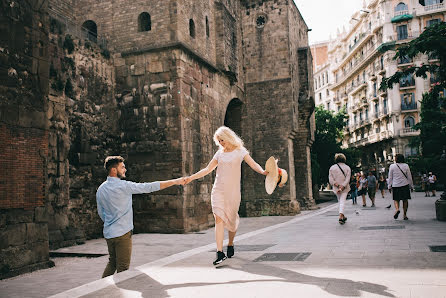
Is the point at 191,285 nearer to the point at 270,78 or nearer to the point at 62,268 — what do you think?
the point at 62,268

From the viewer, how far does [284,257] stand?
614 centimetres

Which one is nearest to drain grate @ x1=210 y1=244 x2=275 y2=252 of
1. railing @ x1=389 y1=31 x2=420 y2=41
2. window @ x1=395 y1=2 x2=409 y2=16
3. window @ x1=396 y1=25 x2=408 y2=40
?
railing @ x1=389 y1=31 x2=420 y2=41

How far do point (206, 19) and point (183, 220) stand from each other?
750cm

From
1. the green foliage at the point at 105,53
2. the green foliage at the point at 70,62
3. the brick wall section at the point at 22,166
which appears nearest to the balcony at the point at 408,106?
the green foliage at the point at 105,53

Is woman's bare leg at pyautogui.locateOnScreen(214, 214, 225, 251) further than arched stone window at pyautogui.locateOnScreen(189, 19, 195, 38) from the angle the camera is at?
No

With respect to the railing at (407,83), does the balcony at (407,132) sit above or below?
below

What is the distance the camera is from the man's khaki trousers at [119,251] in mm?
4820

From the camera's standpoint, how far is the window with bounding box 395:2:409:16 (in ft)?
162

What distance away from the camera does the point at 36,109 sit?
23.8 ft

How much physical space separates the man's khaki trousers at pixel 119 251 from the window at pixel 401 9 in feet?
172

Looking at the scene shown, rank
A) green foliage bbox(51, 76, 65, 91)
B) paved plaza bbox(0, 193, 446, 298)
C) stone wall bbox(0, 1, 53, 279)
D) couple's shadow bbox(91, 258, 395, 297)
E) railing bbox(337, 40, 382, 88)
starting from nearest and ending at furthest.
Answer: couple's shadow bbox(91, 258, 395, 297) < paved plaza bbox(0, 193, 446, 298) < stone wall bbox(0, 1, 53, 279) < green foliage bbox(51, 76, 65, 91) < railing bbox(337, 40, 382, 88)

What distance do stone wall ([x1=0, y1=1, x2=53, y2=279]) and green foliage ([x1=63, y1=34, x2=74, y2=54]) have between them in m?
3.66

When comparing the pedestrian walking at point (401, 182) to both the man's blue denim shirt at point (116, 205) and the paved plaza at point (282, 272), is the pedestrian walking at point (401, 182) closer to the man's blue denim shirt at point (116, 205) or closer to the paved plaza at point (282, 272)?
the paved plaza at point (282, 272)

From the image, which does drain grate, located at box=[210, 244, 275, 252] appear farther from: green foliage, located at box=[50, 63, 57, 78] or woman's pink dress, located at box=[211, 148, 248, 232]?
green foliage, located at box=[50, 63, 57, 78]
